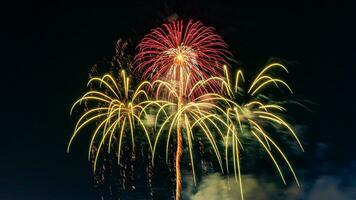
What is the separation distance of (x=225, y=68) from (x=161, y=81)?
121 inches

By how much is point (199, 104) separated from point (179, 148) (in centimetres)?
270

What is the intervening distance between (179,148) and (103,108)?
4191mm

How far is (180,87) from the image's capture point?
30.8 metres

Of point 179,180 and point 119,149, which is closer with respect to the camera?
point 119,149

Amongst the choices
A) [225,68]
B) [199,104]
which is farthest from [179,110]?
[225,68]

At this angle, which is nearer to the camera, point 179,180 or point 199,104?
point 199,104

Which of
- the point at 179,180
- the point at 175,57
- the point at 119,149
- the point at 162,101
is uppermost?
the point at 175,57

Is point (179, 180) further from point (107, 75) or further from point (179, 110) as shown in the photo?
point (107, 75)

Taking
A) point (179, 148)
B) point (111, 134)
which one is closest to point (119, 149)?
point (111, 134)

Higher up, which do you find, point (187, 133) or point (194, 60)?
point (194, 60)

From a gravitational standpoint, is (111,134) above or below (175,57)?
below

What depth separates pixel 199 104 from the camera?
1197 inches

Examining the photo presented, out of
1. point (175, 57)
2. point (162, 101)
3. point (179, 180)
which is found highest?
point (175, 57)

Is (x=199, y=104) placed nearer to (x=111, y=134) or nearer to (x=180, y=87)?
(x=180, y=87)
